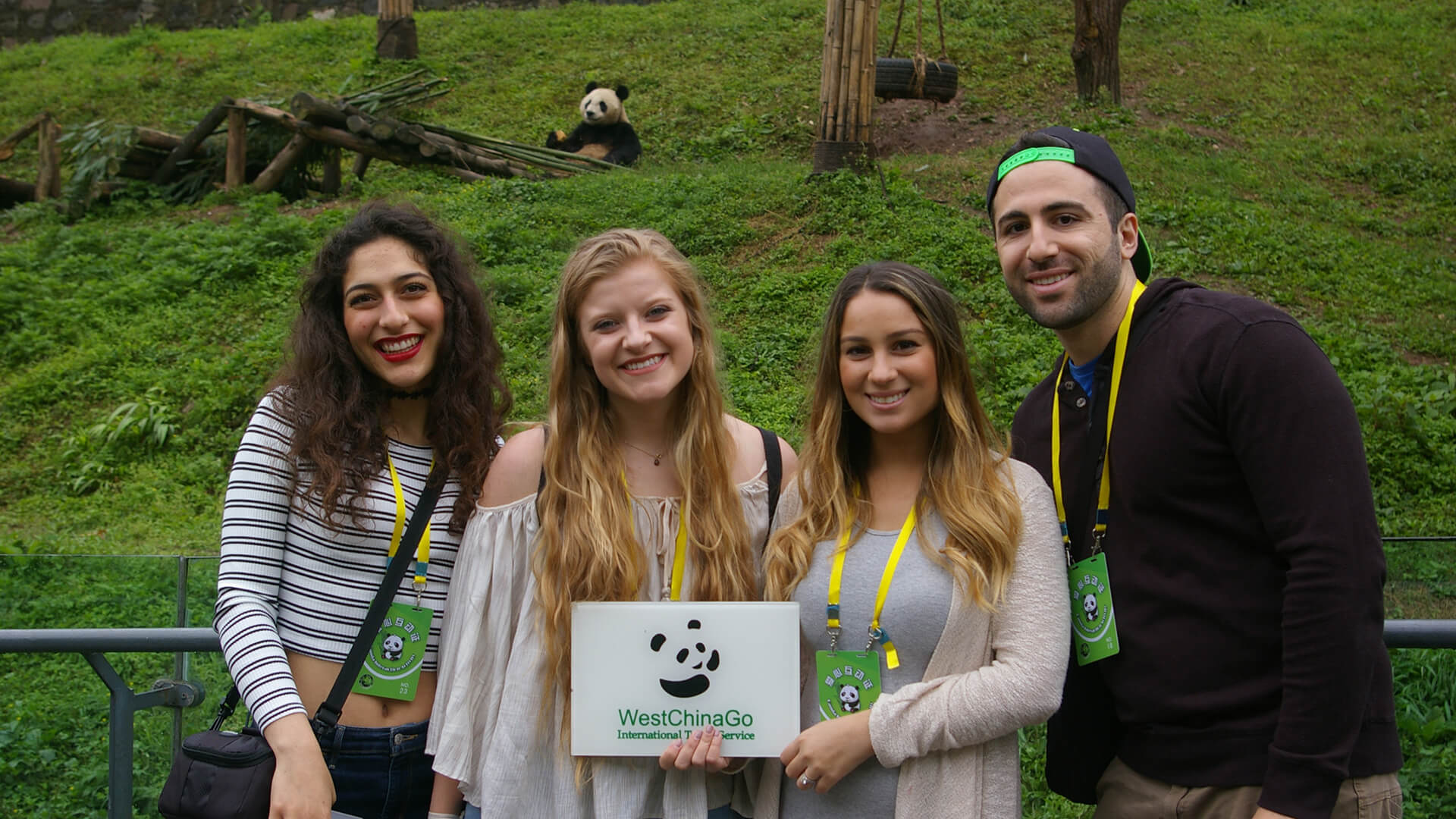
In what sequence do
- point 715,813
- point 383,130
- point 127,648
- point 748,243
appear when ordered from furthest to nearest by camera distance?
1. point 383,130
2. point 748,243
3. point 127,648
4. point 715,813

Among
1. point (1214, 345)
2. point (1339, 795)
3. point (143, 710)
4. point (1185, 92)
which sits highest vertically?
point (1185, 92)

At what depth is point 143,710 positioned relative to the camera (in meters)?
2.81

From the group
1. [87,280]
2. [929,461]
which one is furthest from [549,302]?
[929,461]

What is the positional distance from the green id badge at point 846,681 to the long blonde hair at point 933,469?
6.6 inches

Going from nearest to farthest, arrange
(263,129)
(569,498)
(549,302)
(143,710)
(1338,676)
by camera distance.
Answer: (1338,676), (569,498), (143,710), (549,302), (263,129)

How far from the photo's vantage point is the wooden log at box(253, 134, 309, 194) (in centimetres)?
1113

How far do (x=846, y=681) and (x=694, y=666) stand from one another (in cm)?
30

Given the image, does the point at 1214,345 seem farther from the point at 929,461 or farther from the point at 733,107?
the point at 733,107

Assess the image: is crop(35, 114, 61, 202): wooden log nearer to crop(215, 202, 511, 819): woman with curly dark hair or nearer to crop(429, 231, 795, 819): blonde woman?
crop(215, 202, 511, 819): woman with curly dark hair

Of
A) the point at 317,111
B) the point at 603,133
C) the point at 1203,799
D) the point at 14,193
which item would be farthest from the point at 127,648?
the point at 14,193

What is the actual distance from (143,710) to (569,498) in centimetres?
138

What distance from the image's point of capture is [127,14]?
20188 mm

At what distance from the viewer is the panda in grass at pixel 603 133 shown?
11961 mm

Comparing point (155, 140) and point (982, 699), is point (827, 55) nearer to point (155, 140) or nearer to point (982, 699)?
point (155, 140)
